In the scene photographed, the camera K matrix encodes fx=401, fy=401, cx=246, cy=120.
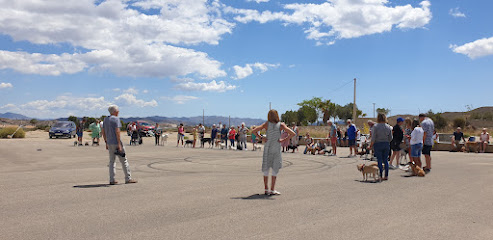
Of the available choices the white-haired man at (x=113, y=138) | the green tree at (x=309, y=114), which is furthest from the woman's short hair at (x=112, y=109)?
the green tree at (x=309, y=114)

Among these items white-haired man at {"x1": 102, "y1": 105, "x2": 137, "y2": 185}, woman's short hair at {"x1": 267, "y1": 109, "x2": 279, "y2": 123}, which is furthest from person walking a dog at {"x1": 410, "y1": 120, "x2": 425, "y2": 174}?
white-haired man at {"x1": 102, "y1": 105, "x2": 137, "y2": 185}

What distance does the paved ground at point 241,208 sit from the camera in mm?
5164

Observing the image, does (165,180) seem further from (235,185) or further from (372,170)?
(372,170)

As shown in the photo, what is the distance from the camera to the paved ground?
516cm

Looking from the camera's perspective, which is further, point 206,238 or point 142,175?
point 142,175

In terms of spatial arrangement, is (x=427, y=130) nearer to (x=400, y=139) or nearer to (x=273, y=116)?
(x=400, y=139)

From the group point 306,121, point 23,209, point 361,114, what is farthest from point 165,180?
point 361,114

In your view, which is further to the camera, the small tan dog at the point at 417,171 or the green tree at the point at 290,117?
the green tree at the point at 290,117

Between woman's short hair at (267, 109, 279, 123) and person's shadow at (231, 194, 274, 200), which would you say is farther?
woman's short hair at (267, 109, 279, 123)

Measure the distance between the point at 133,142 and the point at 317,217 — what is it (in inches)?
991

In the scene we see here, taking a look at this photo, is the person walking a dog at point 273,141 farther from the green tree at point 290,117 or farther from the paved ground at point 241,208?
the green tree at point 290,117

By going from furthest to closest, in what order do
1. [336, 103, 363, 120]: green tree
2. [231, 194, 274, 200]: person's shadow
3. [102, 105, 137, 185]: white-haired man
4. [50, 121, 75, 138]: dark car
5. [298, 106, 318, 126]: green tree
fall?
[336, 103, 363, 120]: green tree → [298, 106, 318, 126]: green tree → [50, 121, 75, 138]: dark car → [102, 105, 137, 185]: white-haired man → [231, 194, 274, 200]: person's shadow

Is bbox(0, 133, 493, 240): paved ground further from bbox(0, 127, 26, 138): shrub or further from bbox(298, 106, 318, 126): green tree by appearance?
bbox(298, 106, 318, 126): green tree

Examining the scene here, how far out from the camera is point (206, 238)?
4.85 metres
